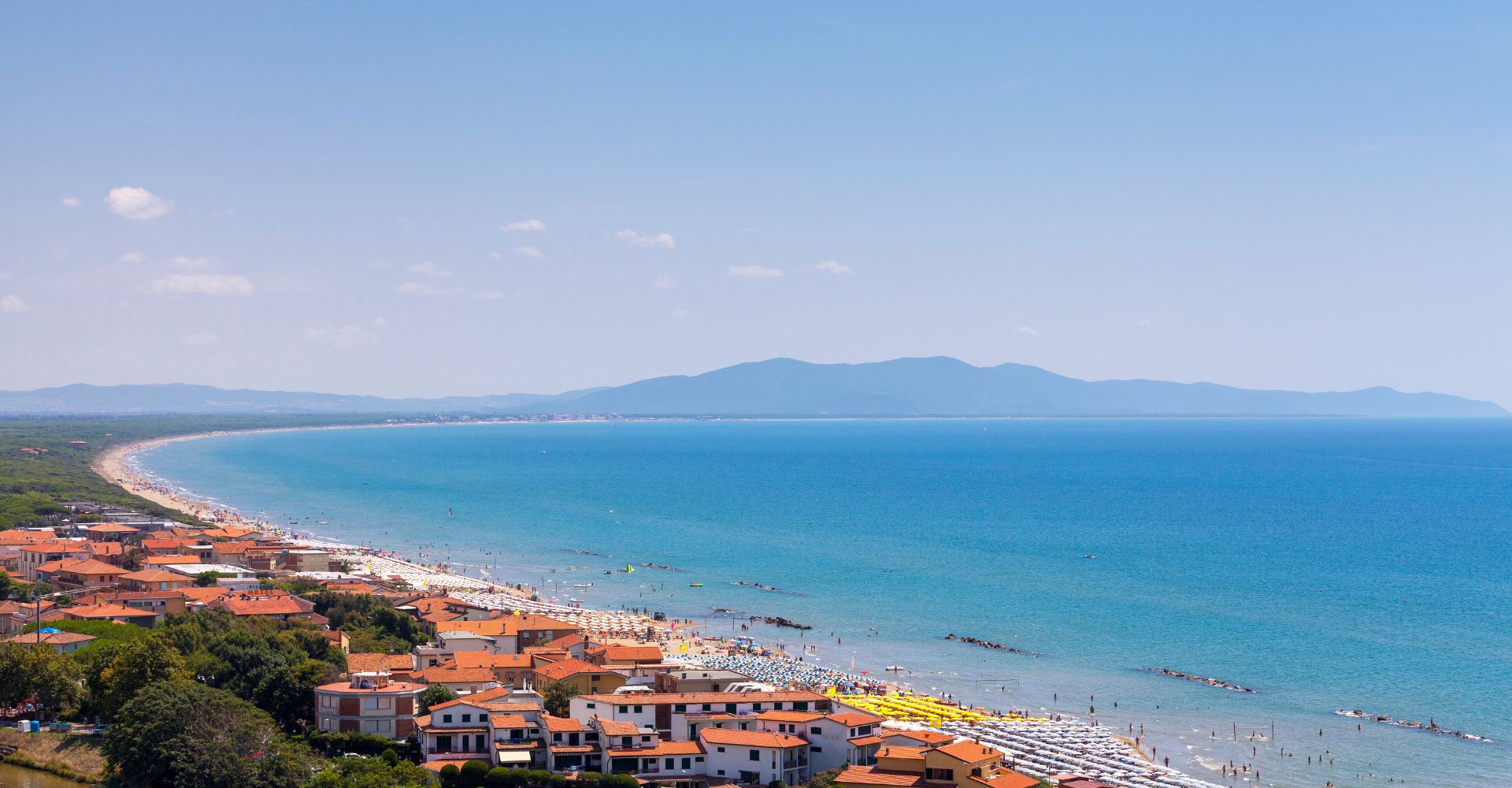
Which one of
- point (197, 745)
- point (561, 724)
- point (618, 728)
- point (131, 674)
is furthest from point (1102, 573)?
point (197, 745)

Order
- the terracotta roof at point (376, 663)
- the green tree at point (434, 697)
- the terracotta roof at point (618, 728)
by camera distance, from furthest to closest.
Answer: the terracotta roof at point (376, 663) → the green tree at point (434, 697) → the terracotta roof at point (618, 728)

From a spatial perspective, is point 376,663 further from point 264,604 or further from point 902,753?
point 902,753

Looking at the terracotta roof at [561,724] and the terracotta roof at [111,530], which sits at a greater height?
the terracotta roof at [111,530]

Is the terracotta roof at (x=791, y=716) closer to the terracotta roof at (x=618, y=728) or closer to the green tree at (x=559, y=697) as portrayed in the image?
the terracotta roof at (x=618, y=728)

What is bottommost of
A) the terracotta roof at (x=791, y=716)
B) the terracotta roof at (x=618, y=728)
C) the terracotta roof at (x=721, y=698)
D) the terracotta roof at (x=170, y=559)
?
the terracotta roof at (x=618, y=728)

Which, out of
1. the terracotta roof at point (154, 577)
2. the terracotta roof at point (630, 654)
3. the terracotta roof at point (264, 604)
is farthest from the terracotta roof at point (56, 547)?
the terracotta roof at point (630, 654)

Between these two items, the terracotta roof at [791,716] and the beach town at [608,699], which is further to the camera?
the terracotta roof at [791,716]

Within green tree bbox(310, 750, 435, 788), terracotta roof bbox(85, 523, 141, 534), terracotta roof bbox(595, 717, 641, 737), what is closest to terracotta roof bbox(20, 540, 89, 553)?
terracotta roof bbox(85, 523, 141, 534)
